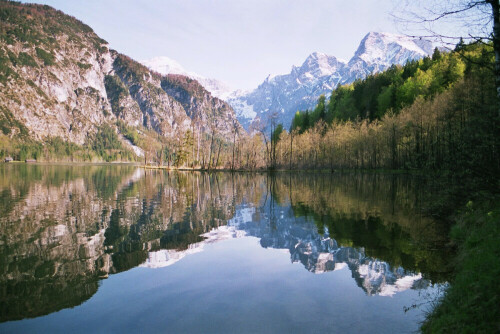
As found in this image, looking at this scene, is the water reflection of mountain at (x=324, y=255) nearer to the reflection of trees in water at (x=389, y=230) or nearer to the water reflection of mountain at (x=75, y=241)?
the reflection of trees in water at (x=389, y=230)

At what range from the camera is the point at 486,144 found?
411 inches

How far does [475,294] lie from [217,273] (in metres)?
6.97

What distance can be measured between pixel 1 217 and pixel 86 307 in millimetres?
14786

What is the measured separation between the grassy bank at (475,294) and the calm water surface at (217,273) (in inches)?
31.1

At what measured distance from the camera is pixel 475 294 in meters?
6.25

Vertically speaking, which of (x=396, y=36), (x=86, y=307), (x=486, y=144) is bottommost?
(x=86, y=307)

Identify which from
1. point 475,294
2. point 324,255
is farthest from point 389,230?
point 475,294

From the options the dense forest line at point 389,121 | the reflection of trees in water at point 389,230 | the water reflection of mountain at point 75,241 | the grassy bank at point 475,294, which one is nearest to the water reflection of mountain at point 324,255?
the reflection of trees in water at point 389,230

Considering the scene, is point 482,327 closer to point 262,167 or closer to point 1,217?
point 1,217

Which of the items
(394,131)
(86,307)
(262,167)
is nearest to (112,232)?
(86,307)

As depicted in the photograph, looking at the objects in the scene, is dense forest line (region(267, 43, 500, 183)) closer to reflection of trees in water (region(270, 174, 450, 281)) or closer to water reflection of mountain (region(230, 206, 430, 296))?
reflection of trees in water (region(270, 174, 450, 281))

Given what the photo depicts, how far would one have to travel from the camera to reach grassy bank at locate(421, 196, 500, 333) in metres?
5.49

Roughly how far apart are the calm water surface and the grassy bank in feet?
2.59

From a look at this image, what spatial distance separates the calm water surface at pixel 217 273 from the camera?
23.5 ft
